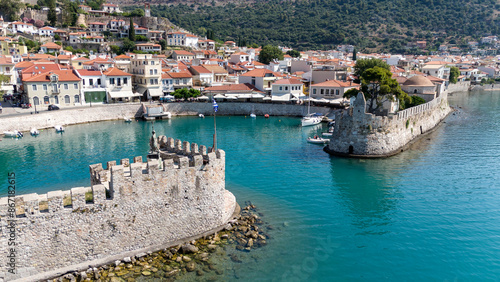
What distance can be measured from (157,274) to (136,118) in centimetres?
4694

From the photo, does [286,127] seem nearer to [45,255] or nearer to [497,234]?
[497,234]

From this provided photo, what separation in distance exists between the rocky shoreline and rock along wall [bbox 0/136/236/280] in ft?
1.57

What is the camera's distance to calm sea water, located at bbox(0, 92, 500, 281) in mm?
18406

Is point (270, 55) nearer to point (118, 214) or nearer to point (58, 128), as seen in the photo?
point (58, 128)

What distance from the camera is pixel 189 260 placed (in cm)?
1753

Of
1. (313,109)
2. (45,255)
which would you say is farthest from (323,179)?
(313,109)

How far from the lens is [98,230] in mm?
16234

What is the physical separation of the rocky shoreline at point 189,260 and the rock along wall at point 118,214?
0.48 meters

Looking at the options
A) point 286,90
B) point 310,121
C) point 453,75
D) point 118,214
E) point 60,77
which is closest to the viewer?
point 118,214

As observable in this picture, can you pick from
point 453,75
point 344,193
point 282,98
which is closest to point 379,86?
point 282,98

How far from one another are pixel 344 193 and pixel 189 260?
14.7 meters

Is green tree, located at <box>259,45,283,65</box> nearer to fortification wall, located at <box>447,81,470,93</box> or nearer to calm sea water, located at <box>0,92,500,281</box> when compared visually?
fortification wall, located at <box>447,81,470,93</box>

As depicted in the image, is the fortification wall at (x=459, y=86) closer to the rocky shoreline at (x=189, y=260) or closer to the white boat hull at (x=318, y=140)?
the white boat hull at (x=318, y=140)

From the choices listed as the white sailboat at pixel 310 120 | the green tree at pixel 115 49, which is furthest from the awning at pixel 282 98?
the green tree at pixel 115 49
